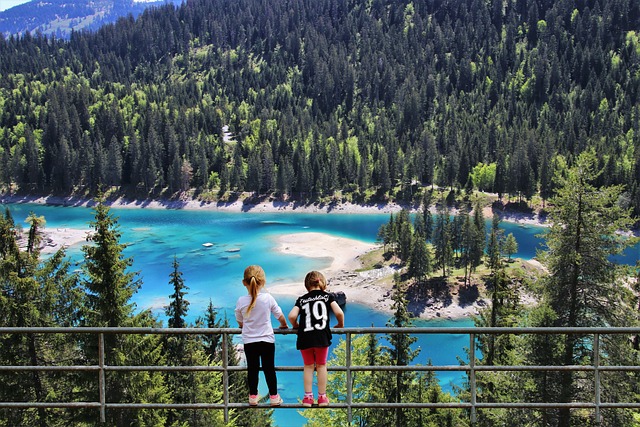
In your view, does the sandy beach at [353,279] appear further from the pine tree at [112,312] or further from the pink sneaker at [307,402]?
the pink sneaker at [307,402]

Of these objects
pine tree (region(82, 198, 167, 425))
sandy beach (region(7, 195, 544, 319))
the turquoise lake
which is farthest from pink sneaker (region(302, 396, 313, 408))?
sandy beach (region(7, 195, 544, 319))

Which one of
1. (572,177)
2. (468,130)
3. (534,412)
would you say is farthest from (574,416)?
(468,130)

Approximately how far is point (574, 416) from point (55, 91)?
209771 millimetres

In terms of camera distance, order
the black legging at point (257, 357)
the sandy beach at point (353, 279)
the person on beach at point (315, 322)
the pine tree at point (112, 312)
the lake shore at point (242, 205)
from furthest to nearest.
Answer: the lake shore at point (242, 205), the sandy beach at point (353, 279), the pine tree at point (112, 312), the black legging at point (257, 357), the person on beach at point (315, 322)

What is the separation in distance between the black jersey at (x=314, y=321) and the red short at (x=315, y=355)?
19 centimetres

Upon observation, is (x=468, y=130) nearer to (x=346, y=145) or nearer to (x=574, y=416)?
(x=346, y=145)

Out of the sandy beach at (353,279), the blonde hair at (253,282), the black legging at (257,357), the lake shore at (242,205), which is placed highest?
the blonde hair at (253,282)

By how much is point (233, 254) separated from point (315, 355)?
92612mm

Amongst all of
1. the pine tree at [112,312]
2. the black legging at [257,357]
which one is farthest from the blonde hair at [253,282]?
the pine tree at [112,312]

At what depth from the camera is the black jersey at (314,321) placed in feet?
28.1

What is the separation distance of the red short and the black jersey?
19cm

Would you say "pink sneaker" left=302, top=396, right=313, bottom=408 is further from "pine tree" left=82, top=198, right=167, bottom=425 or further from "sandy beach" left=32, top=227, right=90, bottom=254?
"sandy beach" left=32, top=227, right=90, bottom=254

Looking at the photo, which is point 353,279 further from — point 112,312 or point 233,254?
point 112,312

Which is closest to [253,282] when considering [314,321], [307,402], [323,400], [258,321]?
[258,321]
